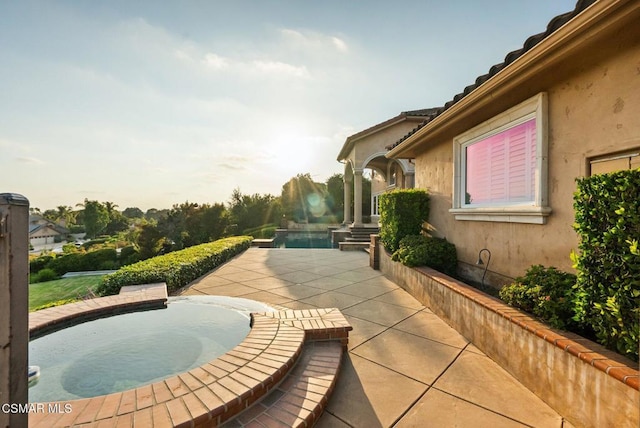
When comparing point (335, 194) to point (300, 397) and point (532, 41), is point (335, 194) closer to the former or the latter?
point (532, 41)

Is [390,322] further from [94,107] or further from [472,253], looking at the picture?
[94,107]

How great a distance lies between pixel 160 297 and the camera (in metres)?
4.75

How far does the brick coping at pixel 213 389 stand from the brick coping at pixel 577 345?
1.85 m

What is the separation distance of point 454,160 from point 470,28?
3.59 meters

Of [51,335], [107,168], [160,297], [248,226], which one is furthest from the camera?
[248,226]

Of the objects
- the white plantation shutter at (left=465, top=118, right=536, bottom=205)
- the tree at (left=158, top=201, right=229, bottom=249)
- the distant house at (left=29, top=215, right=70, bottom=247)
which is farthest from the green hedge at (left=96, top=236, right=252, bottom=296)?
the distant house at (left=29, top=215, right=70, bottom=247)

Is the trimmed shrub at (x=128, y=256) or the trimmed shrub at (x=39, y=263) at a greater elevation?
the trimmed shrub at (x=128, y=256)

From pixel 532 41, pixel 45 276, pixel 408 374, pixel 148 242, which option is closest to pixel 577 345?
pixel 408 374

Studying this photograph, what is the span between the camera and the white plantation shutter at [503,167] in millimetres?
4082

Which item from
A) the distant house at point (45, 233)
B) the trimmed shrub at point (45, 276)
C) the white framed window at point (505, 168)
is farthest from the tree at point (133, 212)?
the white framed window at point (505, 168)

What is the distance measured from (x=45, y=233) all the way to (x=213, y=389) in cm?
9496

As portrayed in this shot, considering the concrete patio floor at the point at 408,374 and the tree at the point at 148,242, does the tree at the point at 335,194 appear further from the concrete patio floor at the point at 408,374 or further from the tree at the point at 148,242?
the concrete patio floor at the point at 408,374

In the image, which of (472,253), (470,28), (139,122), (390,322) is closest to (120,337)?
(390,322)

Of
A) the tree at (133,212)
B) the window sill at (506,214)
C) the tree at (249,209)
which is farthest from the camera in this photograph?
the tree at (133,212)
